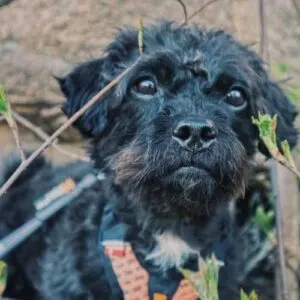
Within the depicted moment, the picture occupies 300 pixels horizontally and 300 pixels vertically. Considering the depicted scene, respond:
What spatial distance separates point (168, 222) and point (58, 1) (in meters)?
2.16

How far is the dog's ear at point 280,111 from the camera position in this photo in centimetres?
348

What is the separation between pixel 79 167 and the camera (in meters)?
4.28

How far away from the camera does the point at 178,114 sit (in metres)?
2.95

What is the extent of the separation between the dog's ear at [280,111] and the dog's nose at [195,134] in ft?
2.09

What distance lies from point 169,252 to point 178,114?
28.2 inches

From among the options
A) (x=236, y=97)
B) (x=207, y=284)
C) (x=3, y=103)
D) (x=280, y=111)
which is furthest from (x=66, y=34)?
(x=207, y=284)

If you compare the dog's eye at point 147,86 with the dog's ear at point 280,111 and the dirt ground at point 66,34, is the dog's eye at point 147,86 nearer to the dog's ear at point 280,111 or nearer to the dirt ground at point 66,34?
the dog's ear at point 280,111

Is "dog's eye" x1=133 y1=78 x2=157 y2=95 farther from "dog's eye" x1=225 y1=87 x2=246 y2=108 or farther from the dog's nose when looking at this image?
the dog's nose

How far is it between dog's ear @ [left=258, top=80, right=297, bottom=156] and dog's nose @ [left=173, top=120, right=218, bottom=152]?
2.09 ft

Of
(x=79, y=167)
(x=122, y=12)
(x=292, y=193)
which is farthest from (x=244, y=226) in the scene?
(x=122, y=12)

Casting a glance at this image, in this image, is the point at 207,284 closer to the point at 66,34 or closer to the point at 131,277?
the point at 131,277

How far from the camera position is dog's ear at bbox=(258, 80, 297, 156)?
3.48 meters

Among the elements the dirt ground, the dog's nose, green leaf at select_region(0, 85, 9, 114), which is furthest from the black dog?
the dirt ground

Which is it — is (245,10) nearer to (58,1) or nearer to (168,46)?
(58,1)
